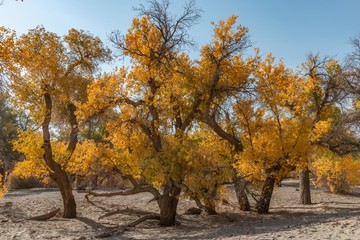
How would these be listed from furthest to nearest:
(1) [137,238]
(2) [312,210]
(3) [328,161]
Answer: (3) [328,161], (2) [312,210], (1) [137,238]

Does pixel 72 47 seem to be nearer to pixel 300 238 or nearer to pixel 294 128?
pixel 294 128

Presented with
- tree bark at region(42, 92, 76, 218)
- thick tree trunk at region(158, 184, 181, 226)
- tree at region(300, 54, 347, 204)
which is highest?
tree at region(300, 54, 347, 204)

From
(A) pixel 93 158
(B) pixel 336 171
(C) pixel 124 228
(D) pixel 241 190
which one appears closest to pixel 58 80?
(A) pixel 93 158

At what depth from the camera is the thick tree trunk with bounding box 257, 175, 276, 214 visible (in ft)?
55.0

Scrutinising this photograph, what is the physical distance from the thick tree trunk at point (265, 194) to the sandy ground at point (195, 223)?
0.47 metres

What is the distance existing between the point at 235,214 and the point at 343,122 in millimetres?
6211

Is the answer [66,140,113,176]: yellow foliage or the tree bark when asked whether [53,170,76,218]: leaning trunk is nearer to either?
the tree bark

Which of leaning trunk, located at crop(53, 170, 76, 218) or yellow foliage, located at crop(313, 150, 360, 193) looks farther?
yellow foliage, located at crop(313, 150, 360, 193)

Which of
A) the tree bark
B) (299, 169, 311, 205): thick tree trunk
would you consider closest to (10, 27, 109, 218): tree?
the tree bark

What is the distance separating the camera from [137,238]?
1194cm

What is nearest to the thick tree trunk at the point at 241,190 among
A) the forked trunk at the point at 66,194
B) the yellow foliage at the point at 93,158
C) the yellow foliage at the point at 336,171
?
the yellow foliage at the point at 93,158

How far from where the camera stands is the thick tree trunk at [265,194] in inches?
660

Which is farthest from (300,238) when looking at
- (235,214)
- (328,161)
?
(328,161)

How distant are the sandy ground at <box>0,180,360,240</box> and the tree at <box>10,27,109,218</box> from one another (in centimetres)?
230
